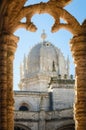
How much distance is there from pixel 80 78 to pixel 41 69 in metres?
40.0

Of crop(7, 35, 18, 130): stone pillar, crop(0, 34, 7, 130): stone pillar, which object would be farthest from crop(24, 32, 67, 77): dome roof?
crop(0, 34, 7, 130): stone pillar

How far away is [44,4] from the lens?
36.9ft

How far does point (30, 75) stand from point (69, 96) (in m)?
6.90

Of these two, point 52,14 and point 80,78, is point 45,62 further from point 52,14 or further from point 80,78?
point 80,78

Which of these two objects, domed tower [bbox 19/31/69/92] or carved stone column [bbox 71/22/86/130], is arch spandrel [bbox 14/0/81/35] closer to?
carved stone column [bbox 71/22/86/130]

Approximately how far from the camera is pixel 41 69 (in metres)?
50.9

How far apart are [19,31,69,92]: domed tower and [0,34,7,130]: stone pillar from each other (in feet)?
131

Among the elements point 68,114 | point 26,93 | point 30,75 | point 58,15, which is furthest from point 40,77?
point 58,15

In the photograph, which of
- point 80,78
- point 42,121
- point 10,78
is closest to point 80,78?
point 80,78

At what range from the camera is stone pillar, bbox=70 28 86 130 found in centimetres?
1048

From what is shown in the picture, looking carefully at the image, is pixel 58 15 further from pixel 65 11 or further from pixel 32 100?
pixel 32 100

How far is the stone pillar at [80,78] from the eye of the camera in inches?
413

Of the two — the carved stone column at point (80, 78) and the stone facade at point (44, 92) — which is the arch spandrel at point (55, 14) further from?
the stone facade at point (44, 92)

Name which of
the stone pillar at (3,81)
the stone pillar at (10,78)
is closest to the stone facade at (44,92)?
the stone pillar at (10,78)
